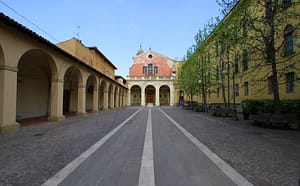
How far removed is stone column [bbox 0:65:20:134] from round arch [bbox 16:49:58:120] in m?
3.24

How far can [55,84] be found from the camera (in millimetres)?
11430

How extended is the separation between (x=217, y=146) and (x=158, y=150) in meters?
2.07

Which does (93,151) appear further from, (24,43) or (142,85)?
(142,85)


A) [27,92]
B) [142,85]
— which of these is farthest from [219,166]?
[142,85]

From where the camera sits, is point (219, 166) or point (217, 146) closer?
point (219, 166)

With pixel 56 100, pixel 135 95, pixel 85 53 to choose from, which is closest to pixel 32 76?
pixel 56 100

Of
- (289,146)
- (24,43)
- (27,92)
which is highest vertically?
(24,43)

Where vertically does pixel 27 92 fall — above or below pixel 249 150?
above

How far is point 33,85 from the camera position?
14328mm

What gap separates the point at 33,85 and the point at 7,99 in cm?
753

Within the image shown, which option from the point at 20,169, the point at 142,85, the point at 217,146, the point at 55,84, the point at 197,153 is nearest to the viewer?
the point at 20,169

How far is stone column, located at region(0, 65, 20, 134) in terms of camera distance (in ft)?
24.3

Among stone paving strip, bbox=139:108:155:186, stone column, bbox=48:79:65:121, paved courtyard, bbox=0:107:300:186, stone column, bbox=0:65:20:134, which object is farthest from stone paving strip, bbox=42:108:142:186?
stone column, bbox=48:79:65:121

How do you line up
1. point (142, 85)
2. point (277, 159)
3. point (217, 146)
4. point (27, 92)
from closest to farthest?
point (277, 159) < point (217, 146) < point (27, 92) < point (142, 85)
